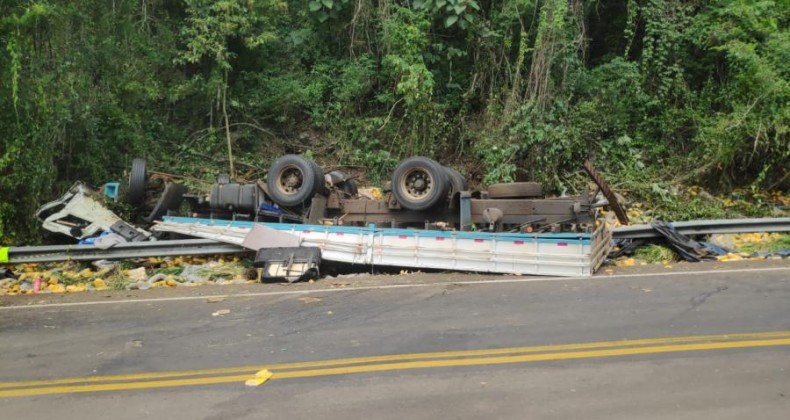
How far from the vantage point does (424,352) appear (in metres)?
6.21

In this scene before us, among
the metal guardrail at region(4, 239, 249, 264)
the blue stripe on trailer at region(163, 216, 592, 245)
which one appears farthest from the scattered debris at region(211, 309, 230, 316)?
the metal guardrail at region(4, 239, 249, 264)

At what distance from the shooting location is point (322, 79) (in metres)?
17.7

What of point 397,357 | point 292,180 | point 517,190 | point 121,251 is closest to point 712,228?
point 517,190

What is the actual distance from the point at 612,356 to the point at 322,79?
43.8 feet

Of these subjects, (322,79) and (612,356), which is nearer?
(612,356)

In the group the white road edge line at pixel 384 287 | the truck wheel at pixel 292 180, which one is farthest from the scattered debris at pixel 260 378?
the truck wheel at pixel 292 180

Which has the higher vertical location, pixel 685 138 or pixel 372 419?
pixel 685 138

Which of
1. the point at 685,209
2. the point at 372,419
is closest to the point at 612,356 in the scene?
the point at 372,419

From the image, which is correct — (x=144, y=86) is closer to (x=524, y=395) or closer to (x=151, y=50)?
(x=151, y=50)

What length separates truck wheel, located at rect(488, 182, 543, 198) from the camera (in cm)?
1082

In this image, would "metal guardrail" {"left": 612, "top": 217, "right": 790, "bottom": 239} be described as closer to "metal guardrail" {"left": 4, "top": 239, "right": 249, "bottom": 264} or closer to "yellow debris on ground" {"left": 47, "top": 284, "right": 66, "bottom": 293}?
"metal guardrail" {"left": 4, "top": 239, "right": 249, "bottom": 264}

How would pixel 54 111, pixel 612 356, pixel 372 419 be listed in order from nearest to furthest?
1. pixel 372 419
2. pixel 612 356
3. pixel 54 111

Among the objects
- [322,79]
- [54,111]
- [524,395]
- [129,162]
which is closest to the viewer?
[524,395]

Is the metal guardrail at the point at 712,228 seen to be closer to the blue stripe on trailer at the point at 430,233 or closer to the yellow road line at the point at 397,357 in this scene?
the blue stripe on trailer at the point at 430,233
